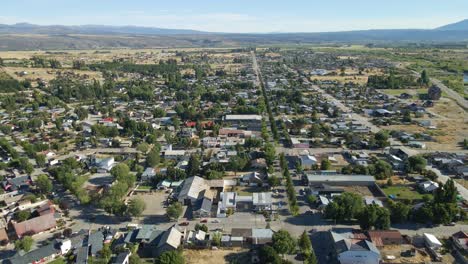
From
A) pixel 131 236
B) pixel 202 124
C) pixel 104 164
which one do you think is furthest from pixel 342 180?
pixel 202 124

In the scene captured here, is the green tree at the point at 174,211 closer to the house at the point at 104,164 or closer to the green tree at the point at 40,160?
the house at the point at 104,164

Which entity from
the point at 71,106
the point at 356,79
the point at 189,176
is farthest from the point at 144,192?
the point at 356,79

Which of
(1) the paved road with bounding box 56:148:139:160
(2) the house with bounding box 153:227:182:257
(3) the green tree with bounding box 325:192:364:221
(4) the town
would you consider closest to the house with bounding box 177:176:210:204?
(4) the town

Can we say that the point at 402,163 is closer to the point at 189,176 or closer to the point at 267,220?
the point at 267,220

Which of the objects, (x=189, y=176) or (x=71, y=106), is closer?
(x=189, y=176)

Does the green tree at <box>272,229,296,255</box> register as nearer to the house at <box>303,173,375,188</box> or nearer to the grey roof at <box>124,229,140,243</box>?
the grey roof at <box>124,229,140,243</box>
